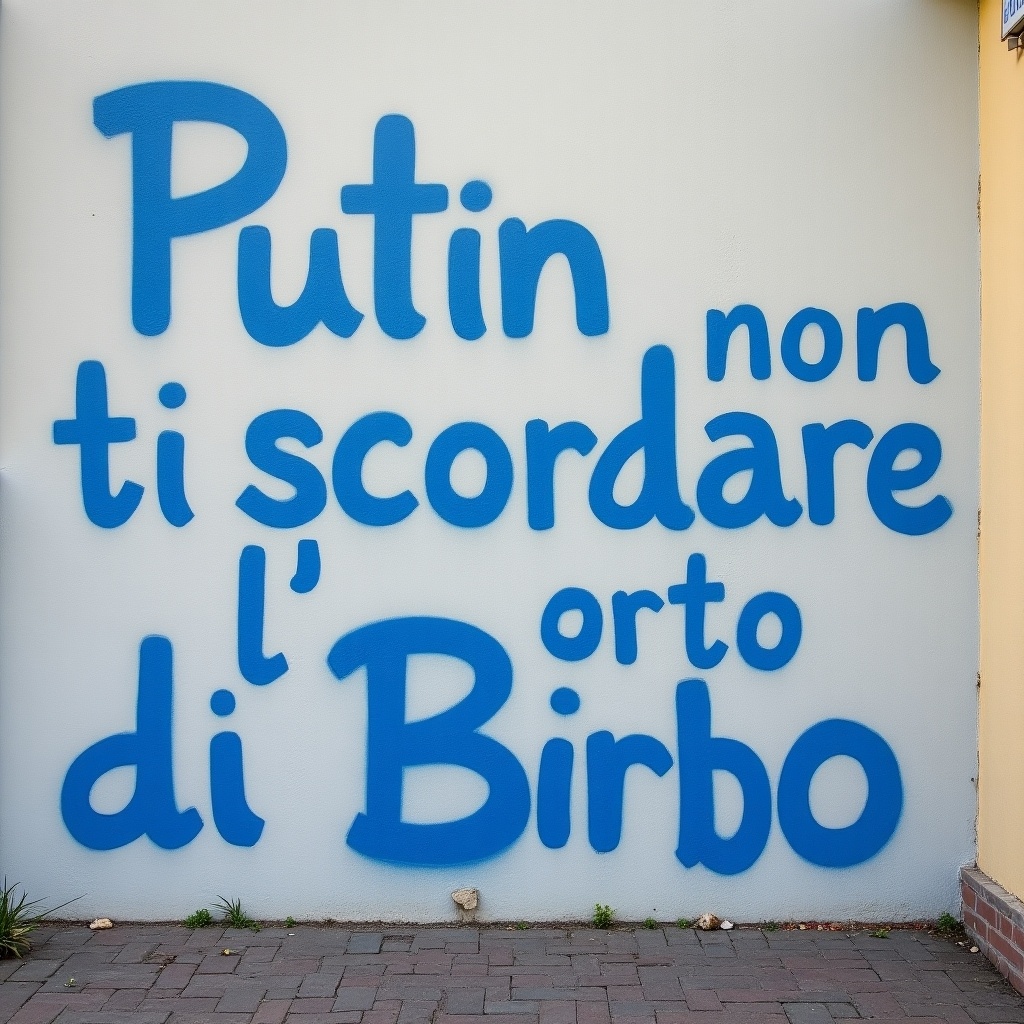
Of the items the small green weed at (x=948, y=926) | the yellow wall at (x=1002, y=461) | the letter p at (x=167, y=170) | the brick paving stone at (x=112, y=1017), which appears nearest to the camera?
the brick paving stone at (x=112, y=1017)

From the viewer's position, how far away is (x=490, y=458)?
4.66 m

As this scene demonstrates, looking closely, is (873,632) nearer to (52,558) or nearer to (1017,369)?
(1017,369)

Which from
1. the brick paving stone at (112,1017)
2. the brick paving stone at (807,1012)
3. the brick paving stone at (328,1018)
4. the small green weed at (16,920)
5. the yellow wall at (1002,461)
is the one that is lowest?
the brick paving stone at (807,1012)

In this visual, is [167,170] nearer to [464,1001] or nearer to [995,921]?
[464,1001]

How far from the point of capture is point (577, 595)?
4648 millimetres

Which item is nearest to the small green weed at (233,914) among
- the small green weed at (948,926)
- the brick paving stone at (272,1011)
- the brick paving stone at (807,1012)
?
the brick paving stone at (272,1011)

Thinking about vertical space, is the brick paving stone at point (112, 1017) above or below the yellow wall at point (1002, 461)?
below

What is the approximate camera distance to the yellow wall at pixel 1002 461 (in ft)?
13.8

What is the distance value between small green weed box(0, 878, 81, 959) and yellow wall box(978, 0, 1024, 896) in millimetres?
3668

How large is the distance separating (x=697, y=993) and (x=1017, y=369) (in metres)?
2.55

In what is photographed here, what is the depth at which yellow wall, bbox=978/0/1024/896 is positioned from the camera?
4219 mm

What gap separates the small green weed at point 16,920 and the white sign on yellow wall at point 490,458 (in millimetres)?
Answer: 129

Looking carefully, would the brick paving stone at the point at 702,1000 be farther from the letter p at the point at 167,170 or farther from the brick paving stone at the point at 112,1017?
Answer: the letter p at the point at 167,170

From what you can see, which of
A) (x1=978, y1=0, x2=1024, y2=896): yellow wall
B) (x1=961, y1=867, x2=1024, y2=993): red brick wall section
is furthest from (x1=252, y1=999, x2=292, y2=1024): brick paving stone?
(x1=978, y1=0, x2=1024, y2=896): yellow wall
